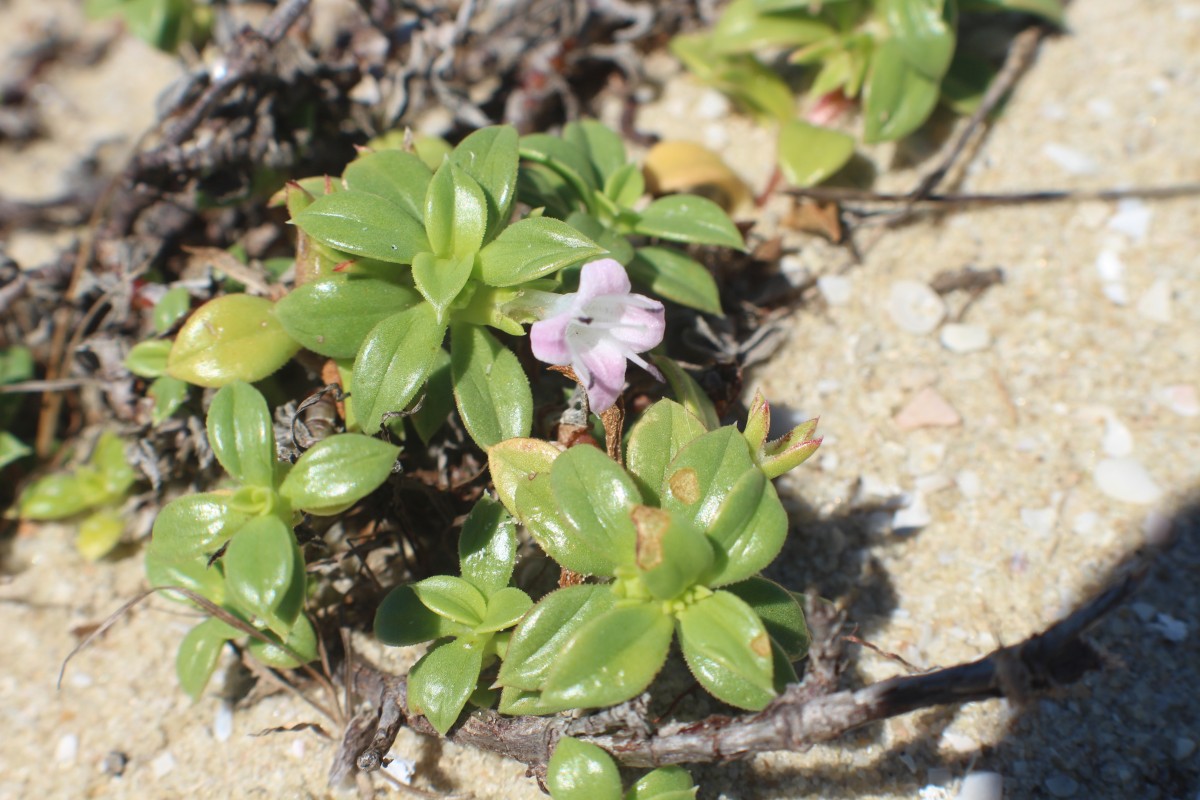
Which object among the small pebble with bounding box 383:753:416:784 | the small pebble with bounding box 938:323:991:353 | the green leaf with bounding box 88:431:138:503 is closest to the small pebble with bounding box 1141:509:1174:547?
the small pebble with bounding box 938:323:991:353

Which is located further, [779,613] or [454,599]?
[454,599]

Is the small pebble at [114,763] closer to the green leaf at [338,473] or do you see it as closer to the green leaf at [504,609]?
the green leaf at [338,473]

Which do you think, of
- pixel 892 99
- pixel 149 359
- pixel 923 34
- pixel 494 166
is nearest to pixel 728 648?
pixel 494 166

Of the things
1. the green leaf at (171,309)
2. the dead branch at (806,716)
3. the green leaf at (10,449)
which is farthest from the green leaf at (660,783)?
the green leaf at (10,449)

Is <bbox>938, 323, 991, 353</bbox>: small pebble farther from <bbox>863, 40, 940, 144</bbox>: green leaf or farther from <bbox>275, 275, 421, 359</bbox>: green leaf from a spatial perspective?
<bbox>275, 275, 421, 359</bbox>: green leaf

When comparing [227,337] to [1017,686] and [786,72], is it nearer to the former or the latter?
[1017,686]

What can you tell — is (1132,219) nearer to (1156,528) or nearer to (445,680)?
→ (1156,528)
